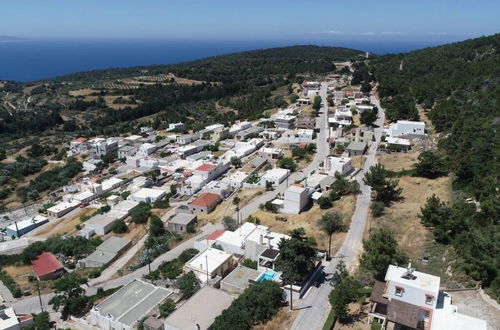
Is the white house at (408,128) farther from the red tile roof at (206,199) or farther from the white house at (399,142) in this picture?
the red tile roof at (206,199)

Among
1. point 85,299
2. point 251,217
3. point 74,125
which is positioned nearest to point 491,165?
point 251,217

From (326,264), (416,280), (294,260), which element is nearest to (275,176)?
(326,264)

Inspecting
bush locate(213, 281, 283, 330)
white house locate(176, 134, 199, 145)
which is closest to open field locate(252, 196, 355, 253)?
bush locate(213, 281, 283, 330)

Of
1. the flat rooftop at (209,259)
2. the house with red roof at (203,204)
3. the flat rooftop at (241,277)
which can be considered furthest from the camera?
the house with red roof at (203,204)

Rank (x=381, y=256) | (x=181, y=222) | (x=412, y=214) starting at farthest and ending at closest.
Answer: (x=181, y=222)
(x=412, y=214)
(x=381, y=256)

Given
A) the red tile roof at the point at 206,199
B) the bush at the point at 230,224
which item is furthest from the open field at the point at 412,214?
the red tile roof at the point at 206,199

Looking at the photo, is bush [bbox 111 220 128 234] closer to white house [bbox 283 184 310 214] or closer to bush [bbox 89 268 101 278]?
bush [bbox 89 268 101 278]

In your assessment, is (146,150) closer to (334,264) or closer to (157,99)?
(334,264)
